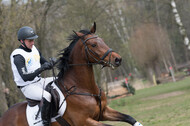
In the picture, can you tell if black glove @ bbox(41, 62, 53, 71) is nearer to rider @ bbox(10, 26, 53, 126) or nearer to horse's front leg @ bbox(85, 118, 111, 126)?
rider @ bbox(10, 26, 53, 126)

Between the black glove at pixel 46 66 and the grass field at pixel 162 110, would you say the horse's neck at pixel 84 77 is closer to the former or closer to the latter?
the black glove at pixel 46 66

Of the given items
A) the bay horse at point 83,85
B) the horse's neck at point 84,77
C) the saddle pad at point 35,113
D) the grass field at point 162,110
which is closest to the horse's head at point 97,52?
the bay horse at point 83,85

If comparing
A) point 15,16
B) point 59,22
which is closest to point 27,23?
point 15,16

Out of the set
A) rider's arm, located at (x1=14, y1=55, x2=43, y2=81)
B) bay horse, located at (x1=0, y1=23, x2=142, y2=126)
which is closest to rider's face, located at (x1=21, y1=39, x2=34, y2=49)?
rider's arm, located at (x1=14, y1=55, x2=43, y2=81)

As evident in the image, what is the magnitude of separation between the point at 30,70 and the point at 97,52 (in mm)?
1375

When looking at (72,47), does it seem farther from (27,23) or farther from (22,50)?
(27,23)

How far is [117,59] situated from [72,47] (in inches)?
45.6

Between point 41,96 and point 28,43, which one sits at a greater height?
point 28,43

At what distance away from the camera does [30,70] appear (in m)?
5.64

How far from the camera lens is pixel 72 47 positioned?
5891 mm

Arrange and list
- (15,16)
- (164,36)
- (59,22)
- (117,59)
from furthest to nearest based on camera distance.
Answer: (164,36) → (59,22) → (15,16) → (117,59)

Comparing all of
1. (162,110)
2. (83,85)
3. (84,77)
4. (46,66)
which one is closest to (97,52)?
(84,77)

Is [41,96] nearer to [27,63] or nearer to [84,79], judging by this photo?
[27,63]

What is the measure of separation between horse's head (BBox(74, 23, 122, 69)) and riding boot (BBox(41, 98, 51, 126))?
115cm
